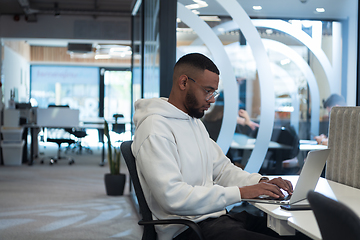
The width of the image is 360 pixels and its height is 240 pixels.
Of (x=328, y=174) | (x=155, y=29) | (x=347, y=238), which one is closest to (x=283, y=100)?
(x=328, y=174)

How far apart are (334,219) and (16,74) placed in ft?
35.6

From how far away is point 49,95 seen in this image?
1312 cm

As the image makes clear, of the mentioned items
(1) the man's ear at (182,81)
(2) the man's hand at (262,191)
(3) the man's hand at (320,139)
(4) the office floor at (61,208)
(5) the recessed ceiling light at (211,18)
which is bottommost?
(4) the office floor at (61,208)

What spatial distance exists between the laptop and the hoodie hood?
498 mm

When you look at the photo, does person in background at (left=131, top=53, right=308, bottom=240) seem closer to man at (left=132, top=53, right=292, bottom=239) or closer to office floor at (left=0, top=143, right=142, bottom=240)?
man at (left=132, top=53, right=292, bottom=239)

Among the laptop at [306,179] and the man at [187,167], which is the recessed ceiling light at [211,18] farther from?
the laptop at [306,179]

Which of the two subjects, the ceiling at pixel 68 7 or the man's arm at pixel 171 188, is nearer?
the man's arm at pixel 171 188

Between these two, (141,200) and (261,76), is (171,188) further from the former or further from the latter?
(261,76)

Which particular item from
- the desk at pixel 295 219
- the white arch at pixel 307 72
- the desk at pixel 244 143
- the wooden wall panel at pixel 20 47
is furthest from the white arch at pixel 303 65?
the wooden wall panel at pixel 20 47

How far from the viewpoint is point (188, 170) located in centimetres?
163

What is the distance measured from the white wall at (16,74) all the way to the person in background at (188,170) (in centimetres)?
783

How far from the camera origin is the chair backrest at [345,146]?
2.07 metres

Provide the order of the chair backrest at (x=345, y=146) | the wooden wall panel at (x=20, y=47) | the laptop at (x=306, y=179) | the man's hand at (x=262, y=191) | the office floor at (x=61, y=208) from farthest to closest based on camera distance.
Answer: the wooden wall panel at (x=20, y=47) → the office floor at (x=61, y=208) → the chair backrest at (x=345, y=146) → the man's hand at (x=262, y=191) → the laptop at (x=306, y=179)

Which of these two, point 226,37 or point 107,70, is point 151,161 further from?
point 107,70
